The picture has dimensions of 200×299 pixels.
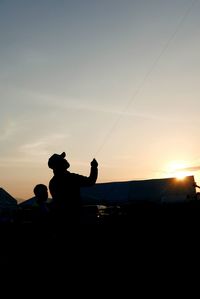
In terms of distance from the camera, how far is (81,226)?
4504 millimetres

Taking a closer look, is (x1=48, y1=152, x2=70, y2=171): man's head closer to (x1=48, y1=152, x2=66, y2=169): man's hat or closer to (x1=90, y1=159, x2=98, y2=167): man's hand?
(x1=48, y1=152, x2=66, y2=169): man's hat

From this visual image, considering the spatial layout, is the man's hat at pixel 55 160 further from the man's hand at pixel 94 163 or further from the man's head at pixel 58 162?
the man's hand at pixel 94 163

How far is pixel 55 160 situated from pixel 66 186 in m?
0.43

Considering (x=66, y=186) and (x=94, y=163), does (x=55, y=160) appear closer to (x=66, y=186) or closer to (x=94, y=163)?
(x=66, y=186)

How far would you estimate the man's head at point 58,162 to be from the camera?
4.82 m

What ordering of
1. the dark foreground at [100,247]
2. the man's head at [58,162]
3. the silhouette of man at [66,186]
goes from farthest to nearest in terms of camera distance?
the man's head at [58,162]
the silhouette of man at [66,186]
the dark foreground at [100,247]

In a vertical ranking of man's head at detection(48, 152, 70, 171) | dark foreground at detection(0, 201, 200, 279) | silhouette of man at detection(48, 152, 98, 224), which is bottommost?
dark foreground at detection(0, 201, 200, 279)

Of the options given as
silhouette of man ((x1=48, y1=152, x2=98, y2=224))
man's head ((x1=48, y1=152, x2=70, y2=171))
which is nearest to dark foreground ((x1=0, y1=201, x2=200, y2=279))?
silhouette of man ((x1=48, y1=152, x2=98, y2=224))

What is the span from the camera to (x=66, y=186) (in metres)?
4.63

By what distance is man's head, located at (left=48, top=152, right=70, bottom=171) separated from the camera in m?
4.82

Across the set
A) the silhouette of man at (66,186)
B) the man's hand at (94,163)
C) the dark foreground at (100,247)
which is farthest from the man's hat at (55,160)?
the dark foreground at (100,247)

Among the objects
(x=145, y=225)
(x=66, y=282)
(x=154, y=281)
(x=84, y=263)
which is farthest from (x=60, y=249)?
(x=145, y=225)

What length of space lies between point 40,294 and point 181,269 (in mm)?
1302

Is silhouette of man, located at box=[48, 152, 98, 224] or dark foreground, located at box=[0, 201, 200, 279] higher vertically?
silhouette of man, located at box=[48, 152, 98, 224]
